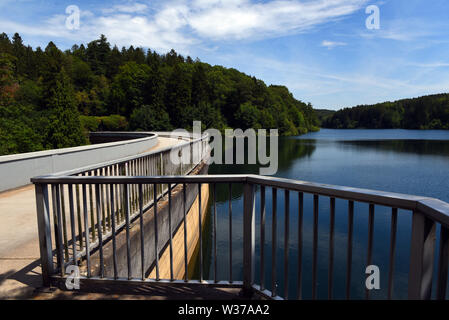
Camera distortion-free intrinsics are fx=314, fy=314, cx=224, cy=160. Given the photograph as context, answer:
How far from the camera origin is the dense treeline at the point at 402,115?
142 metres

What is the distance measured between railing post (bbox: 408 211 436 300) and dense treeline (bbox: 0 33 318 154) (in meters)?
17.3

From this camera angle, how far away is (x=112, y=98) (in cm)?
8300

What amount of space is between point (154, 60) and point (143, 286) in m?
81.2

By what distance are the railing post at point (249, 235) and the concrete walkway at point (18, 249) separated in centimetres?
219

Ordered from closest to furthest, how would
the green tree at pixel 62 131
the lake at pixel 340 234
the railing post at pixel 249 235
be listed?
the railing post at pixel 249 235
the lake at pixel 340 234
the green tree at pixel 62 131

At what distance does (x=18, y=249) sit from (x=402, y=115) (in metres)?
190

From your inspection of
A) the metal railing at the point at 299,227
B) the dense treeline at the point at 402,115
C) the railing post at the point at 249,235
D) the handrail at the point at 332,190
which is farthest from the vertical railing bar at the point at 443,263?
the dense treeline at the point at 402,115

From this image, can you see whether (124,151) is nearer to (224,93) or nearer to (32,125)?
(32,125)

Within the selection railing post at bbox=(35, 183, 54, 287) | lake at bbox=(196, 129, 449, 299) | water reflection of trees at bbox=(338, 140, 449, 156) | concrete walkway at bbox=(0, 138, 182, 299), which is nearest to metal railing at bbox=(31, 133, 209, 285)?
railing post at bbox=(35, 183, 54, 287)

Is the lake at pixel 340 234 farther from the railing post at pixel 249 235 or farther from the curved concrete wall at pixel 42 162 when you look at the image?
the railing post at pixel 249 235

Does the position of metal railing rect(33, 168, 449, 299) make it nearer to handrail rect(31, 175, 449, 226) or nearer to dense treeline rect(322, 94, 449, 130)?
handrail rect(31, 175, 449, 226)
